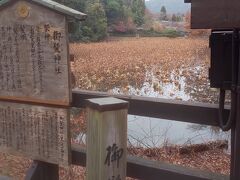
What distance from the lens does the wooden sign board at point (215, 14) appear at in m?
1.89

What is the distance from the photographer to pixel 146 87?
1209 cm

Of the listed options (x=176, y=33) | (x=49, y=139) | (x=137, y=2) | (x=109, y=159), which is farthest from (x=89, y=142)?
(x=137, y=2)

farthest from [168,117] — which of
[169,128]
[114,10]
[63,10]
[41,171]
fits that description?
[114,10]

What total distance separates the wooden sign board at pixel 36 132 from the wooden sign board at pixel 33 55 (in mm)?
85

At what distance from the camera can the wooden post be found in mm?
1963

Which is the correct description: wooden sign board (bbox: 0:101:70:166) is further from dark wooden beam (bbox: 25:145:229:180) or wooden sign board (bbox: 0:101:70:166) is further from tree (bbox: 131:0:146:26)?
tree (bbox: 131:0:146:26)

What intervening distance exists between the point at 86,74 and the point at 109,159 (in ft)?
38.8

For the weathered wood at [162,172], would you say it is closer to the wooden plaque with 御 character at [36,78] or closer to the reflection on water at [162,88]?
the wooden plaque with 御 character at [36,78]

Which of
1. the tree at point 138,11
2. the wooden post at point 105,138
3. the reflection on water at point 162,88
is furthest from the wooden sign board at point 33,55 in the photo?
the tree at point 138,11

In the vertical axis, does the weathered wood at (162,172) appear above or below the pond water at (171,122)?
above

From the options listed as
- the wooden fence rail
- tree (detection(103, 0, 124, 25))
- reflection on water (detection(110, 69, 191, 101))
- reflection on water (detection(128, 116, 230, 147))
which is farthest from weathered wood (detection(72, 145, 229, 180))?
tree (detection(103, 0, 124, 25))

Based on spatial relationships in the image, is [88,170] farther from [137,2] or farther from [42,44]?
[137,2]

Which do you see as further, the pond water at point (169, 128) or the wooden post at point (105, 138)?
the pond water at point (169, 128)

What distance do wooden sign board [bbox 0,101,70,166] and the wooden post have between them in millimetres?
747
